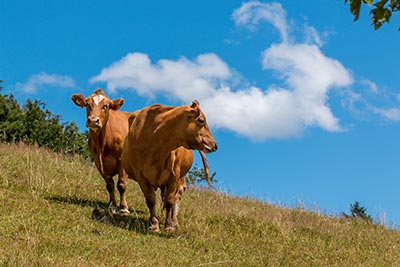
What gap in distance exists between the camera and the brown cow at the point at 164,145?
11.0m

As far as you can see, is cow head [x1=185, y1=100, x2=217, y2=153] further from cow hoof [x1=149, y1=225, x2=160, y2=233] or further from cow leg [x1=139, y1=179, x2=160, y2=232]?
cow hoof [x1=149, y1=225, x2=160, y2=233]

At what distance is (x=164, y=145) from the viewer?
1137 cm

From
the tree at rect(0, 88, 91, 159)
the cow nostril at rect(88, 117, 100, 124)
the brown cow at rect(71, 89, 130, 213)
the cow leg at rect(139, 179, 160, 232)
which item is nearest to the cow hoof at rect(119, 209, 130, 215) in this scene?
the brown cow at rect(71, 89, 130, 213)

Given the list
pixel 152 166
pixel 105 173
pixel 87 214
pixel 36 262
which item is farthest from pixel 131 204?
pixel 36 262

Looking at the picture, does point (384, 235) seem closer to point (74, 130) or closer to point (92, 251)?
point (92, 251)

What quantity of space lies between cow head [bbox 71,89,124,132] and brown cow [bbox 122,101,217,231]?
978mm

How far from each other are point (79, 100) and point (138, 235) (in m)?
4.02

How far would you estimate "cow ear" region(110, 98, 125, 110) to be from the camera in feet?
45.2

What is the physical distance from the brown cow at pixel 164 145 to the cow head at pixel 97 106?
98cm

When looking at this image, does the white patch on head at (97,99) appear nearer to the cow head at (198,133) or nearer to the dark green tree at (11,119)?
the cow head at (198,133)

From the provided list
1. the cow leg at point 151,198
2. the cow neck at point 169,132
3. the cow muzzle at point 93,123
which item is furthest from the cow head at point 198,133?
the cow muzzle at point 93,123

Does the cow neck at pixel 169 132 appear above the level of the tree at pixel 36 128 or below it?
below

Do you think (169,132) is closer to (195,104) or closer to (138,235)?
(195,104)

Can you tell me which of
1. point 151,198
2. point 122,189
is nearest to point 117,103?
point 122,189
